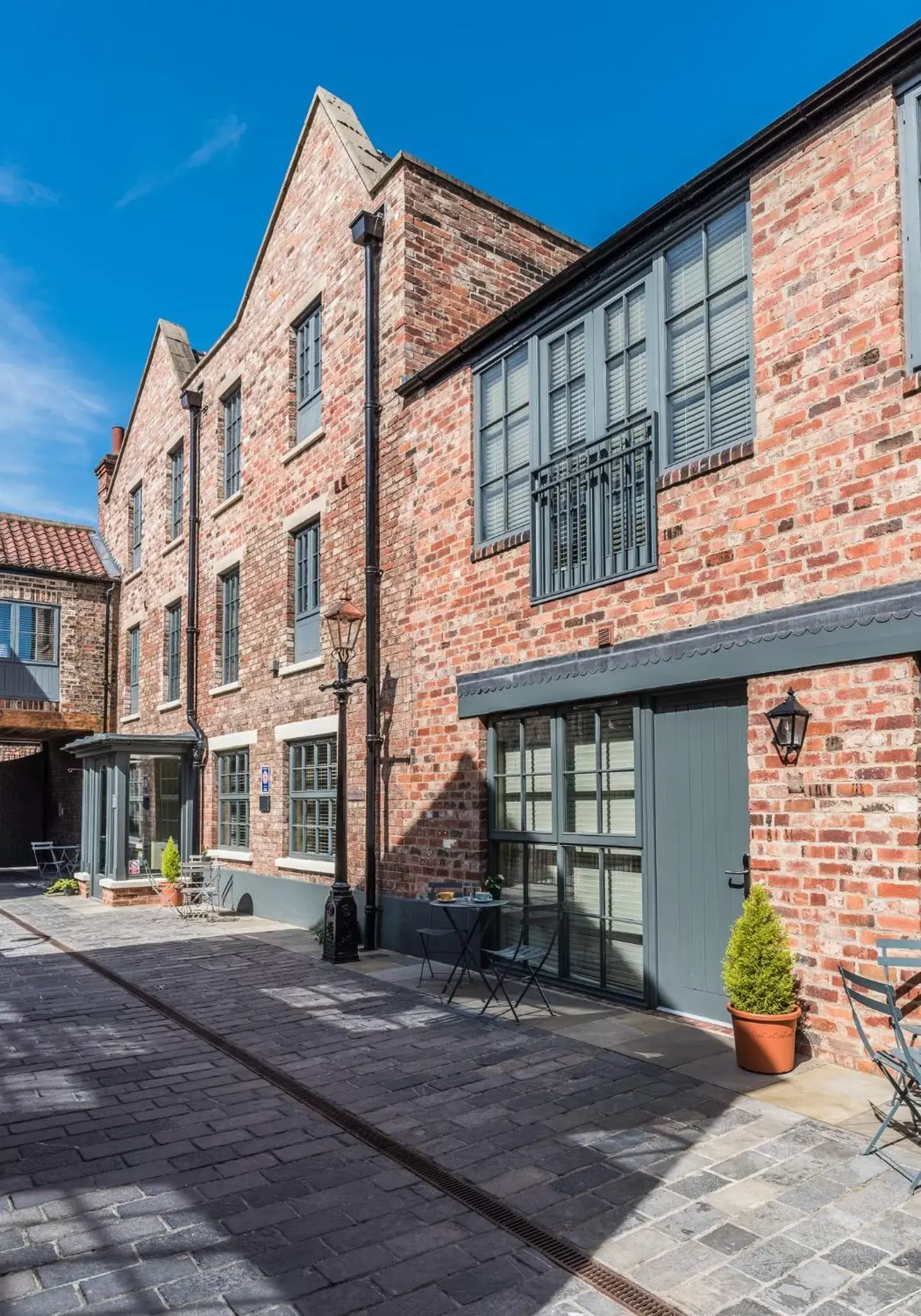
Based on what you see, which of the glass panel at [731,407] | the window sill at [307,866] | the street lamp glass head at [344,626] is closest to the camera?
the glass panel at [731,407]

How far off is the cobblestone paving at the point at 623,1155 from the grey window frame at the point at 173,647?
432 inches

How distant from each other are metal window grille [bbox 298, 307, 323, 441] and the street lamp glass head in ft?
10.3

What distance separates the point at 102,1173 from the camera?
14.4 ft

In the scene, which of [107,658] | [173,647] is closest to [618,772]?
[173,647]

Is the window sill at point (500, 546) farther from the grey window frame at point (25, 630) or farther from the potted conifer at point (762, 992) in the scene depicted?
the grey window frame at point (25, 630)

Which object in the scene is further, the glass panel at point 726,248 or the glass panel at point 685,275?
the glass panel at point 685,275

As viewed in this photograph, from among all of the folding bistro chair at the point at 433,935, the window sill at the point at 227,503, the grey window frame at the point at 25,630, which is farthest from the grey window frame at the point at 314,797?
the grey window frame at the point at 25,630

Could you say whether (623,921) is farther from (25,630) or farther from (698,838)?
(25,630)

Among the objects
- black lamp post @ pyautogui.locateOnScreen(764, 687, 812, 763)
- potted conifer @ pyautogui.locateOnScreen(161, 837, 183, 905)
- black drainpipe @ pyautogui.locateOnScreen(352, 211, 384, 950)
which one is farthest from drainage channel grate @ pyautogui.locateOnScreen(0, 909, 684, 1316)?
potted conifer @ pyautogui.locateOnScreen(161, 837, 183, 905)

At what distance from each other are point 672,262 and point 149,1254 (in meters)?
6.98

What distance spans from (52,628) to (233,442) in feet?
25.9

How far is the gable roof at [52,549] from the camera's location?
21.1 meters

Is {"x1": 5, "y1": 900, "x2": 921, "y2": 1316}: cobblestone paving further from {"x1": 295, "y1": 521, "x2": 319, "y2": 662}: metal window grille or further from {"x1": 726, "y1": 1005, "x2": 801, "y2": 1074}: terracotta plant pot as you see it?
{"x1": 295, "y1": 521, "x2": 319, "y2": 662}: metal window grille

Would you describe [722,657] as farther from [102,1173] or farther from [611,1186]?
[102,1173]
